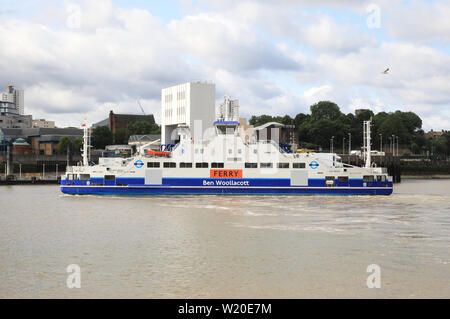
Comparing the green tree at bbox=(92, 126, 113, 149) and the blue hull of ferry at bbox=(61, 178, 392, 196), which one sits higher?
the green tree at bbox=(92, 126, 113, 149)

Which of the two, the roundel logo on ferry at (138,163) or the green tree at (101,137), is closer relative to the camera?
the roundel logo on ferry at (138,163)

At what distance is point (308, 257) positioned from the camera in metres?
19.7

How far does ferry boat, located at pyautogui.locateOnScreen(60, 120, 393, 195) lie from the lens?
151 feet

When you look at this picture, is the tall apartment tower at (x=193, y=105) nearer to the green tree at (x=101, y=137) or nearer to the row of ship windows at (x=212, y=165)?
the row of ship windows at (x=212, y=165)

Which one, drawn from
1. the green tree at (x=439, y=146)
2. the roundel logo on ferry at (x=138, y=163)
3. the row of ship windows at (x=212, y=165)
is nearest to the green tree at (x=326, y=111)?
the green tree at (x=439, y=146)

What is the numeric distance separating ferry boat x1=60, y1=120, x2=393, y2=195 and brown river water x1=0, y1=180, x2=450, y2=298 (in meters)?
8.67

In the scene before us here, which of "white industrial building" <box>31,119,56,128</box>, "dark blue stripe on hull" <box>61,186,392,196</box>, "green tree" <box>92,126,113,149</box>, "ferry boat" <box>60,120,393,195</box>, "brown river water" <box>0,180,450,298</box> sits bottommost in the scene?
"brown river water" <box>0,180,450,298</box>

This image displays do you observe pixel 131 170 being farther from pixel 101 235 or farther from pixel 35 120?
pixel 35 120

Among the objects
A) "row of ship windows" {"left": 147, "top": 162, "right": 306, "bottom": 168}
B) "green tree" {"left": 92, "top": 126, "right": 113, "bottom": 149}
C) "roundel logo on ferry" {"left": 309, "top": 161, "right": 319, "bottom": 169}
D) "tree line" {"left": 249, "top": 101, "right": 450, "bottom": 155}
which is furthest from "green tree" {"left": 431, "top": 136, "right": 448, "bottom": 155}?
"row of ship windows" {"left": 147, "top": 162, "right": 306, "bottom": 168}

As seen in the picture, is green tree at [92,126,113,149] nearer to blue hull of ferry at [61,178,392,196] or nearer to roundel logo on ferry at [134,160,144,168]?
blue hull of ferry at [61,178,392,196]

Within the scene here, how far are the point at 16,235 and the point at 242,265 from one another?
41.3ft

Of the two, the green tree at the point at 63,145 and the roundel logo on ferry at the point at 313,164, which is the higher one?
the green tree at the point at 63,145

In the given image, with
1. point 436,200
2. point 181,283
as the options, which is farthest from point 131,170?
point 181,283

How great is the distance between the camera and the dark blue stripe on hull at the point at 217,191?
4581 cm
